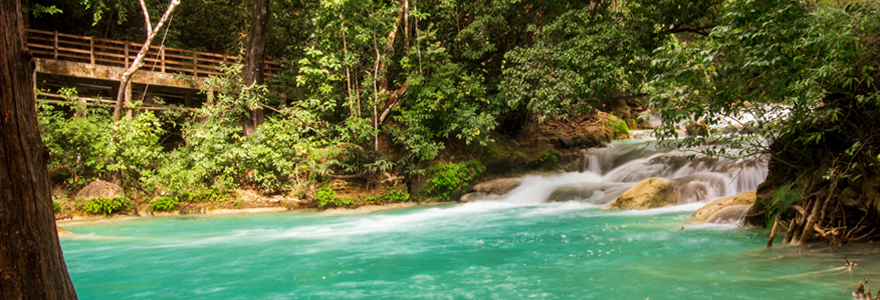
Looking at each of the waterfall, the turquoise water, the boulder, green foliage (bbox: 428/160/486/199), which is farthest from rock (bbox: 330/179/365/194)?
the boulder

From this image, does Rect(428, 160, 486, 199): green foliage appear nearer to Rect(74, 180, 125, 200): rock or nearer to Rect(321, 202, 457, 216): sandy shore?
Rect(321, 202, 457, 216): sandy shore

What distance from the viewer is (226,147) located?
42.3 ft

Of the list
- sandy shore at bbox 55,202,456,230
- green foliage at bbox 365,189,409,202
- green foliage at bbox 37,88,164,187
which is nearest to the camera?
sandy shore at bbox 55,202,456,230

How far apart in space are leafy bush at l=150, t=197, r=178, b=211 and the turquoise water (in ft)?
6.59

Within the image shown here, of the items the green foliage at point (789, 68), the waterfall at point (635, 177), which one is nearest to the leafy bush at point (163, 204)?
the waterfall at point (635, 177)

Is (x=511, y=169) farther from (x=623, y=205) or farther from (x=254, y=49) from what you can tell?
(x=254, y=49)

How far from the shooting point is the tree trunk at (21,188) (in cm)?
224

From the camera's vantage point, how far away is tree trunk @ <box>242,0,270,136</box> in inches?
537

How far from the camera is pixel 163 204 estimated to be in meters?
12.1

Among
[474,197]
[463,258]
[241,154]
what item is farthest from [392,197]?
[463,258]

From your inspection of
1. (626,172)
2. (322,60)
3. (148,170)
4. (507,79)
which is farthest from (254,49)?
(626,172)

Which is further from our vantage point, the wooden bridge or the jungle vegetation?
the wooden bridge

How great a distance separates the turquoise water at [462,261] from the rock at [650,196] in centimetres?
49

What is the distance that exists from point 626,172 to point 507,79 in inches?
167
